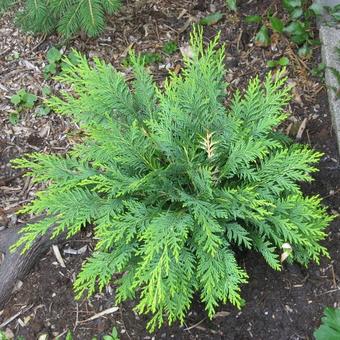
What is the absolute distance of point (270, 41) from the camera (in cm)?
370

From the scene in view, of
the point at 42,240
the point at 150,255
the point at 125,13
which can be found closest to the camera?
the point at 150,255

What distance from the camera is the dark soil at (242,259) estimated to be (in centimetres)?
279

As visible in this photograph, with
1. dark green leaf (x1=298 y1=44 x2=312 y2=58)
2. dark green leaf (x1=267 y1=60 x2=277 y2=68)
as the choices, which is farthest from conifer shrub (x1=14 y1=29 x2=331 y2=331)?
dark green leaf (x1=298 y1=44 x2=312 y2=58)

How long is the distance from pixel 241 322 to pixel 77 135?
166 centimetres

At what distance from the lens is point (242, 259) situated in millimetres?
2932

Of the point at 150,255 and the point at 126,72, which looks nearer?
the point at 150,255

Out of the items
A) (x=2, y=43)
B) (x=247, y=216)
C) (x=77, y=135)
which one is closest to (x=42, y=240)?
(x=77, y=135)

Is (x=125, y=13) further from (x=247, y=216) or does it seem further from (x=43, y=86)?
(x=247, y=216)

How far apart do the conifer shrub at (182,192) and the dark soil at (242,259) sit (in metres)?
0.28

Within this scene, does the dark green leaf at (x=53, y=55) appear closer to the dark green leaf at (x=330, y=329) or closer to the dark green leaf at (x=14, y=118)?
the dark green leaf at (x=14, y=118)

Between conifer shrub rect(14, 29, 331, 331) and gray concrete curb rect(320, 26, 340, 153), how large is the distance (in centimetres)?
79

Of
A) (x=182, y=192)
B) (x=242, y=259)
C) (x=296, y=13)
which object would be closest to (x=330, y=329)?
(x=242, y=259)

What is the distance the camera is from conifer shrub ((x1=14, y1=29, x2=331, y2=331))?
2.40m

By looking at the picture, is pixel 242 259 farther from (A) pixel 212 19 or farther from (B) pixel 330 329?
(A) pixel 212 19
